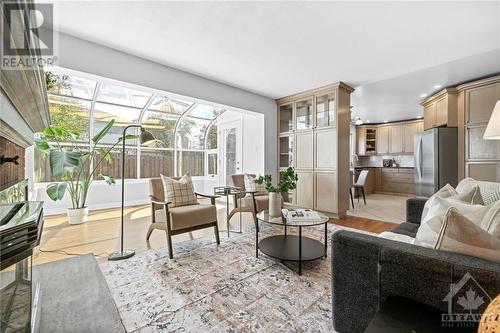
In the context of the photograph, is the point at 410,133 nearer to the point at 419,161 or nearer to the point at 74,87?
the point at 419,161

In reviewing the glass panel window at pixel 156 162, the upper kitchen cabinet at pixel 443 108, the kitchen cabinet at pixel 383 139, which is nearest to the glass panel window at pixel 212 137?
the glass panel window at pixel 156 162

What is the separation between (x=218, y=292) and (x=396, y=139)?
761cm

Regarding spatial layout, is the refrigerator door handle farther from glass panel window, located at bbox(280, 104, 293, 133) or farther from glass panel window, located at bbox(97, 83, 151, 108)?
glass panel window, located at bbox(97, 83, 151, 108)

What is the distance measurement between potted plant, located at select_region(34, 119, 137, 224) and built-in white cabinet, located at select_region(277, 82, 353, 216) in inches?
126

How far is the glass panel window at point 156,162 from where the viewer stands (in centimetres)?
568

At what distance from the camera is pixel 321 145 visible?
4328 mm

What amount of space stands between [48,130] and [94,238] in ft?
5.45

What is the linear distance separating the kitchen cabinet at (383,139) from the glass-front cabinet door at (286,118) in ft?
14.2

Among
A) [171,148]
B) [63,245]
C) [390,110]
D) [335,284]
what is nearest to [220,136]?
[171,148]

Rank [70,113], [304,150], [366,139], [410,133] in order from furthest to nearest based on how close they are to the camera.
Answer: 1. [366,139]
2. [410,133]
3. [304,150]
4. [70,113]

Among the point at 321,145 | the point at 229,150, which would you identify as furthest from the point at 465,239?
the point at 229,150

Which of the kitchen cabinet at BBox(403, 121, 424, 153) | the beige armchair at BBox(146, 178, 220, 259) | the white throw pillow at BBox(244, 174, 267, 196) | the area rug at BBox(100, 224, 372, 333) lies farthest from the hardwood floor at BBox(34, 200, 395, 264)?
the kitchen cabinet at BBox(403, 121, 424, 153)

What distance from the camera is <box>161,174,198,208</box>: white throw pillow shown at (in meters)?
2.77

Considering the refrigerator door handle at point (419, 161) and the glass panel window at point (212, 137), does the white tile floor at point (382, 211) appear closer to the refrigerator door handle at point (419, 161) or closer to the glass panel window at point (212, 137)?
the refrigerator door handle at point (419, 161)
